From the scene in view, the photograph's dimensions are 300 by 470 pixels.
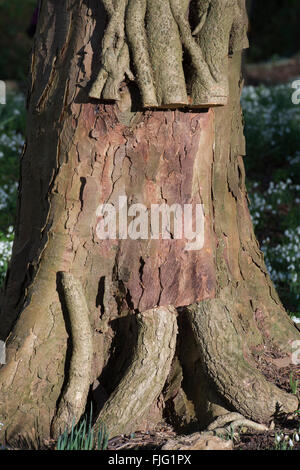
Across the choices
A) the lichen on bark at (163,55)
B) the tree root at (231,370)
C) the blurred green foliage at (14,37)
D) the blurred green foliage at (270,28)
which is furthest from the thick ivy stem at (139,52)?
the blurred green foliage at (270,28)

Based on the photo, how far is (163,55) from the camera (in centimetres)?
323

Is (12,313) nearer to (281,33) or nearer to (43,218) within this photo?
(43,218)

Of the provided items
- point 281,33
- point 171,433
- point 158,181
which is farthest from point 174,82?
point 281,33

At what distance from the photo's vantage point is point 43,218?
3557 millimetres

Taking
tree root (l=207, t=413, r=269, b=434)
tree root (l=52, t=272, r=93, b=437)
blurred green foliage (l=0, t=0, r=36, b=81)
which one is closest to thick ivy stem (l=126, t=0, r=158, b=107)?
tree root (l=52, t=272, r=93, b=437)

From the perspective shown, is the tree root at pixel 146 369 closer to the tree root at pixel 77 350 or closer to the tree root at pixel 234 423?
the tree root at pixel 77 350

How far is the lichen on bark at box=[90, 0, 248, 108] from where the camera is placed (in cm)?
321

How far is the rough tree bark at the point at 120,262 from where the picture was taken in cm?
330

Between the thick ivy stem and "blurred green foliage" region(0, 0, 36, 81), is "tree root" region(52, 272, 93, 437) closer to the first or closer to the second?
the thick ivy stem

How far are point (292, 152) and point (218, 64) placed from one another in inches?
186

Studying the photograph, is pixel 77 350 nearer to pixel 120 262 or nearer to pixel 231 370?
pixel 120 262

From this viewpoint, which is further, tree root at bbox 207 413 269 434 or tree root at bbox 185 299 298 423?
→ tree root at bbox 185 299 298 423

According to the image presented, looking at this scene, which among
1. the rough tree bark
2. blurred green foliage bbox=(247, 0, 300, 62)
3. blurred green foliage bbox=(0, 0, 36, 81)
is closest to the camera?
the rough tree bark
